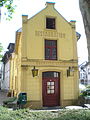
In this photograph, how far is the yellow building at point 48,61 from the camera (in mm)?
15242

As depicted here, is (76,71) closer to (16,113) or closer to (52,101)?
(52,101)

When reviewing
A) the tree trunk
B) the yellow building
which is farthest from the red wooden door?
the tree trunk

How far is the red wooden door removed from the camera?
15.7 m

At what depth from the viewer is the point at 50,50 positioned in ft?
52.9

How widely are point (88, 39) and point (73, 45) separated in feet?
43.5

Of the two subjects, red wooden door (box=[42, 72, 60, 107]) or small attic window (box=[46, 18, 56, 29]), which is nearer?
red wooden door (box=[42, 72, 60, 107])

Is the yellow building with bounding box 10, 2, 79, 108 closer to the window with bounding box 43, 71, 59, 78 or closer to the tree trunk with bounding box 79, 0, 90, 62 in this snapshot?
the window with bounding box 43, 71, 59, 78

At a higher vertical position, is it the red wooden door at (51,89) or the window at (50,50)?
the window at (50,50)

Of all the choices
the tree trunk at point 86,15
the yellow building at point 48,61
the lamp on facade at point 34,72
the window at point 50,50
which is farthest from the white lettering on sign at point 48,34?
the tree trunk at point 86,15

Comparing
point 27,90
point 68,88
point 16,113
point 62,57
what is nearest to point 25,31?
point 62,57

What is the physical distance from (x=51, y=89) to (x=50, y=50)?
3368 mm

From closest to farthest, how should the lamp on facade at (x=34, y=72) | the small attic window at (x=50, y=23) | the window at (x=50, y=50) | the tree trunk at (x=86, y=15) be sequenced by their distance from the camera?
the tree trunk at (x=86, y=15) → the lamp on facade at (x=34, y=72) → the window at (x=50, y=50) → the small attic window at (x=50, y=23)

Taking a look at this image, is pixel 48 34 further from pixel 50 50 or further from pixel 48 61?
pixel 48 61

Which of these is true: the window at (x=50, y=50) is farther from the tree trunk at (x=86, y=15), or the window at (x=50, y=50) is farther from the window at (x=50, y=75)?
the tree trunk at (x=86, y=15)
